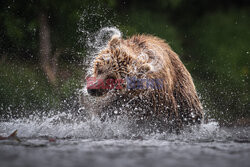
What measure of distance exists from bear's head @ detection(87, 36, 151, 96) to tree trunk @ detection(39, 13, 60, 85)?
3243mm

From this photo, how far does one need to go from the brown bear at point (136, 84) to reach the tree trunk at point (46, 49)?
9.93ft

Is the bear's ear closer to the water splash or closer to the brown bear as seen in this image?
the brown bear

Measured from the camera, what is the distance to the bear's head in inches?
161

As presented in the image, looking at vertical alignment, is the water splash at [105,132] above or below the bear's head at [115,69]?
below

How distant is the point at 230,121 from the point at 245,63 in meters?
1.51

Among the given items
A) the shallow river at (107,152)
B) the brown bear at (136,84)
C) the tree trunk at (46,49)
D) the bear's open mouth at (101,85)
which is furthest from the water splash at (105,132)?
the tree trunk at (46,49)

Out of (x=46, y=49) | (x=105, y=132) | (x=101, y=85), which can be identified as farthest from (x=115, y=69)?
(x=46, y=49)

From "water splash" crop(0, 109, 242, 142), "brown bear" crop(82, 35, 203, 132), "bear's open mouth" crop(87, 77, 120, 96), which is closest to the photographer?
"water splash" crop(0, 109, 242, 142)

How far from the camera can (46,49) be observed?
7566 millimetres

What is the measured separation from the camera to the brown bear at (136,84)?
420 centimetres

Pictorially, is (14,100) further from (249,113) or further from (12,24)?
(249,113)

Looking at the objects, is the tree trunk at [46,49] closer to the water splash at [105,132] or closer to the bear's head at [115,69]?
the water splash at [105,132]

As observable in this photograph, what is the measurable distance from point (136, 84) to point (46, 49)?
3.82m

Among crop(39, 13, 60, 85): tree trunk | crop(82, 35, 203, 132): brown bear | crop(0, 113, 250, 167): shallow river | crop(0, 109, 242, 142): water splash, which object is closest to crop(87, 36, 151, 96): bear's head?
crop(82, 35, 203, 132): brown bear
